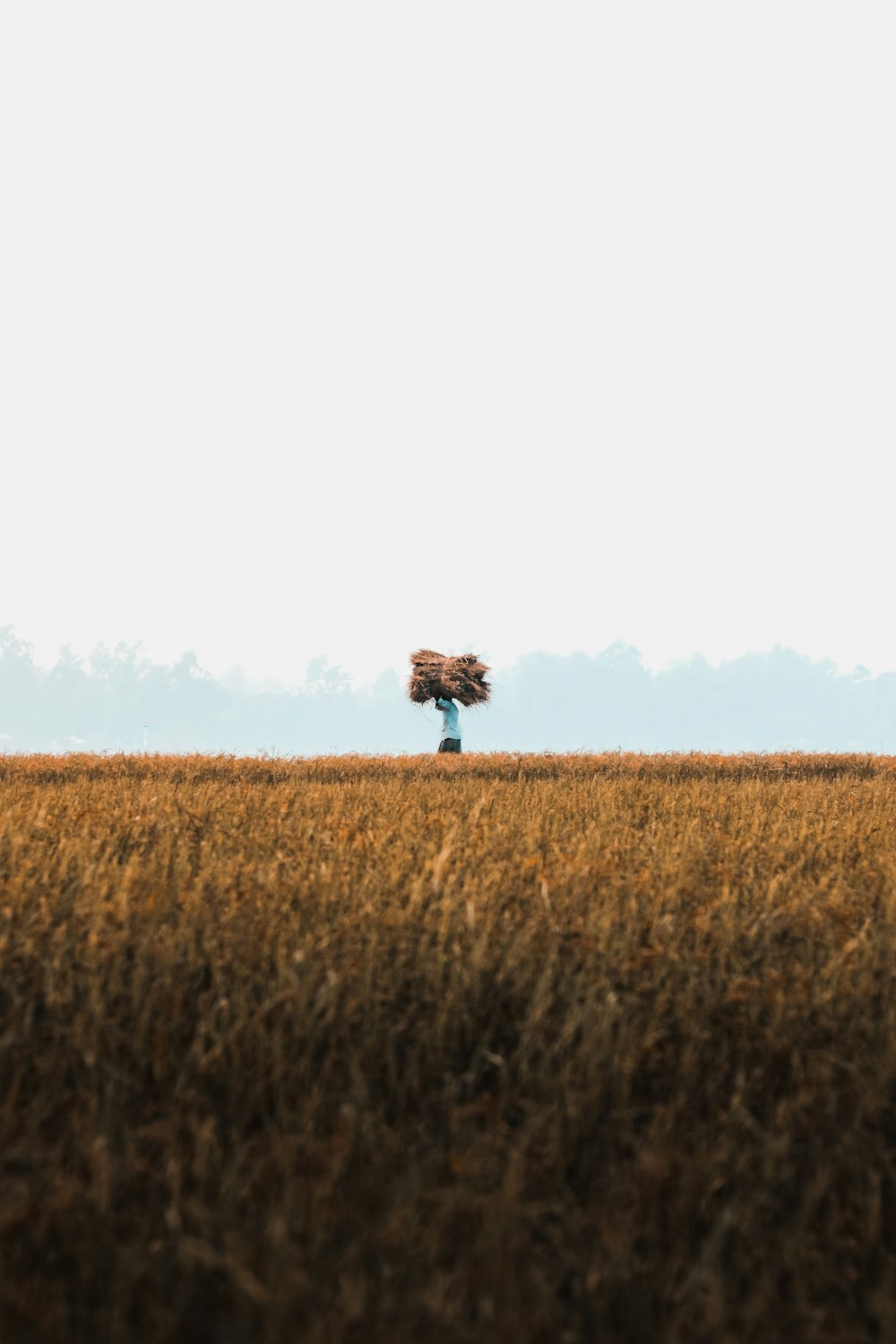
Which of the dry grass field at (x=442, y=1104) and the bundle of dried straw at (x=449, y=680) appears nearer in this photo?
the dry grass field at (x=442, y=1104)

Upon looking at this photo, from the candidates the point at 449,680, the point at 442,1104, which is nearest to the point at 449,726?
the point at 449,680

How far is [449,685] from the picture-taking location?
1975 cm

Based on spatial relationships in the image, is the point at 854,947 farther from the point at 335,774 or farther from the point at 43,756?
the point at 43,756

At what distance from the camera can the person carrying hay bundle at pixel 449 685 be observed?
1983cm

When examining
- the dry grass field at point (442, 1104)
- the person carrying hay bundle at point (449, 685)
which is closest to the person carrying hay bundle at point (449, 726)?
the person carrying hay bundle at point (449, 685)

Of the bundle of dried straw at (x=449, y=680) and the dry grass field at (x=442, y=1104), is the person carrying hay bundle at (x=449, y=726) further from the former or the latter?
the dry grass field at (x=442, y=1104)

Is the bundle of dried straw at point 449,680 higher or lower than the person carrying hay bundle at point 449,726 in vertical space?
higher

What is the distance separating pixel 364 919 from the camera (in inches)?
156

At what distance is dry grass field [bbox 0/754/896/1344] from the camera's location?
6.79 feet

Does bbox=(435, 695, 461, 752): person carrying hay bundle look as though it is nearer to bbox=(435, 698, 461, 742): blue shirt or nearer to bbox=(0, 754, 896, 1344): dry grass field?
bbox=(435, 698, 461, 742): blue shirt

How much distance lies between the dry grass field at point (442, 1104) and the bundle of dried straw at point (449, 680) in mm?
14638

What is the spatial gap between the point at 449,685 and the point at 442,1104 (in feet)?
55.5

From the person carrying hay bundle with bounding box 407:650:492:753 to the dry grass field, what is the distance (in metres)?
14.6

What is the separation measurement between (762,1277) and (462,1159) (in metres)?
0.69
